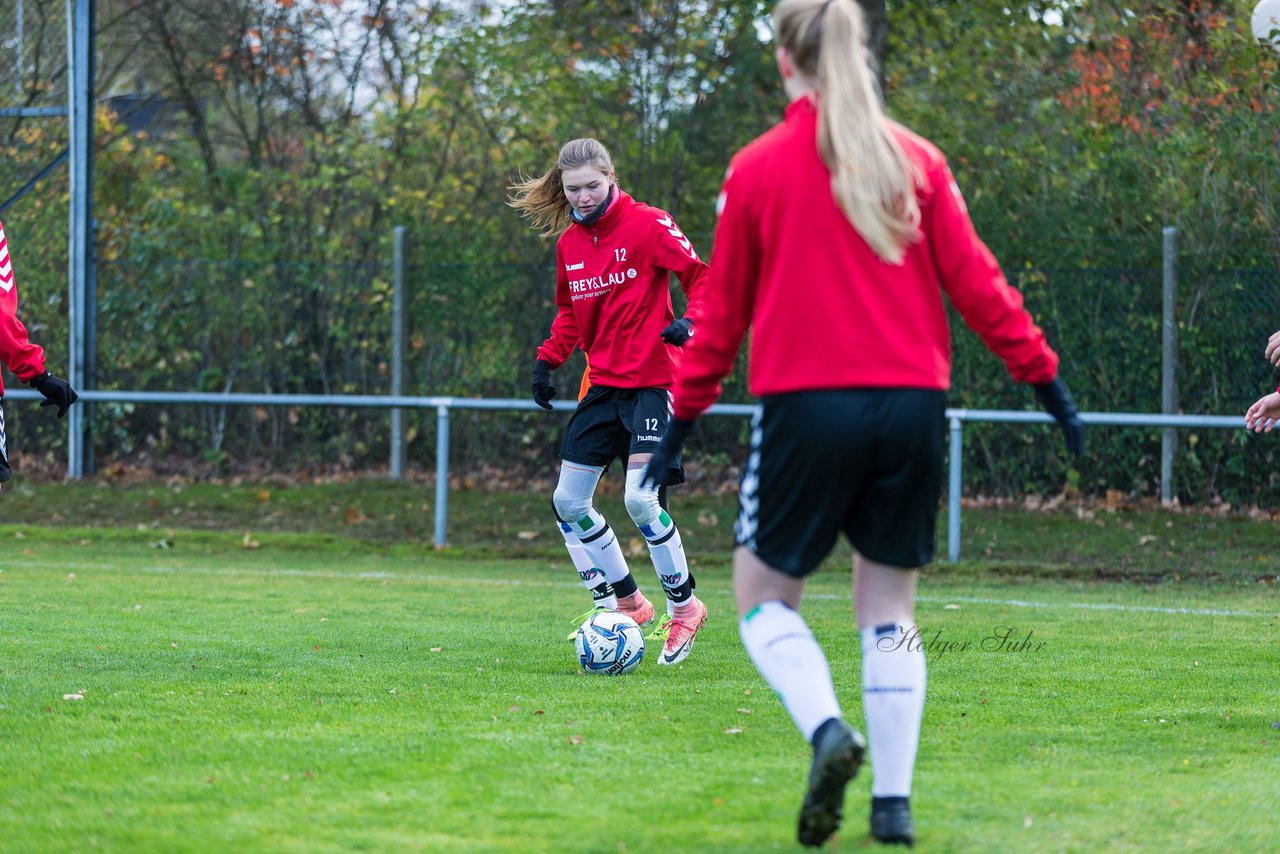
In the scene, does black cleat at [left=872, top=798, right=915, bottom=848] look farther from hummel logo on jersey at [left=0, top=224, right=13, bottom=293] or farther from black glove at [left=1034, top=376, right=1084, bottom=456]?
hummel logo on jersey at [left=0, top=224, right=13, bottom=293]

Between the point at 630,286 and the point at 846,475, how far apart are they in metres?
3.28

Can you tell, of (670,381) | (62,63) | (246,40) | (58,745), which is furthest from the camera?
(246,40)

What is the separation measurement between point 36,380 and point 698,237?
786 cm

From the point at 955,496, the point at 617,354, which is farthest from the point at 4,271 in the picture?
the point at 955,496

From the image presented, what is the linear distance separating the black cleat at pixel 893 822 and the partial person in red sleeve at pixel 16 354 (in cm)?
419

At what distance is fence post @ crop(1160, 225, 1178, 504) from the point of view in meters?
11.5

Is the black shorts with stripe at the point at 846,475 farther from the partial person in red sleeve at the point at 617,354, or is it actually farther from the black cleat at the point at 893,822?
the partial person in red sleeve at the point at 617,354

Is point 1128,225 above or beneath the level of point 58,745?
above

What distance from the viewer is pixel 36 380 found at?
6.48 meters

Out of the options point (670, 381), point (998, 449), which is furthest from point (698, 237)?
point (670, 381)

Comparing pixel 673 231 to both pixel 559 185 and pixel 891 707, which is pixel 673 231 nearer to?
pixel 559 185

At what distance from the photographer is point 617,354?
6.48 meters

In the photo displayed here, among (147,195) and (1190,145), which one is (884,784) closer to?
(1190,145)

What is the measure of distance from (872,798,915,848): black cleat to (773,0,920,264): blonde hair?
3.97 feet
